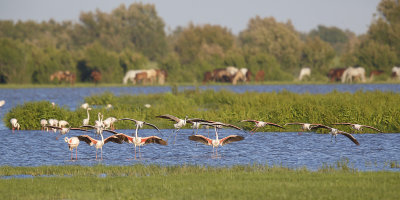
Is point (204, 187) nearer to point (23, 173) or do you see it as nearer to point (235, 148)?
point (23, 173)

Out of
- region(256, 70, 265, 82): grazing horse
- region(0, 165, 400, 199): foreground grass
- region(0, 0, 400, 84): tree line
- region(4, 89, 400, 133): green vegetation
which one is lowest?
region(0, 165, 400, 199): foreground grass

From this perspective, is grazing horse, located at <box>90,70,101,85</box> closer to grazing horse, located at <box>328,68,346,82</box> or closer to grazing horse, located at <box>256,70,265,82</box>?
grazing horse, located at <box>256,70,265,82</box>

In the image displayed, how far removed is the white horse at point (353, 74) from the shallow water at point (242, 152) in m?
42.3

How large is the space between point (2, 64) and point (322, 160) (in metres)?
52.9

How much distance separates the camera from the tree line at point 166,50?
222 ft

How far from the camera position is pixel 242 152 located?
19.5 m

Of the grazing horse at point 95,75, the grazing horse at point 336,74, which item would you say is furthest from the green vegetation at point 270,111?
the grazing horse at point 336,74

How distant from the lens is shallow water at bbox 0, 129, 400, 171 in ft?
56.7

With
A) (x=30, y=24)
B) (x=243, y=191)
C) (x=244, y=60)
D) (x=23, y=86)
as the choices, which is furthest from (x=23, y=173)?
(x=30, y=24)

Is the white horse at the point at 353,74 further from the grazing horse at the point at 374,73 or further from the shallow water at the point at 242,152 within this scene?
the shallow water at the point at 242,152

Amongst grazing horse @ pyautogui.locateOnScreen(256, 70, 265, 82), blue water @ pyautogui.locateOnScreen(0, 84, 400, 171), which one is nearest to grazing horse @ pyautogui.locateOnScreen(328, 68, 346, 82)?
grazing horse @ pyautogui.locateOnScreen(256, 70, 265, 82)

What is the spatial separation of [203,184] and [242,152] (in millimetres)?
6790

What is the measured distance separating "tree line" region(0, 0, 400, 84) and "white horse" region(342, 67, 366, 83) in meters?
5.30

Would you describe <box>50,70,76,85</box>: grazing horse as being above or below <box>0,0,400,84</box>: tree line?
below
